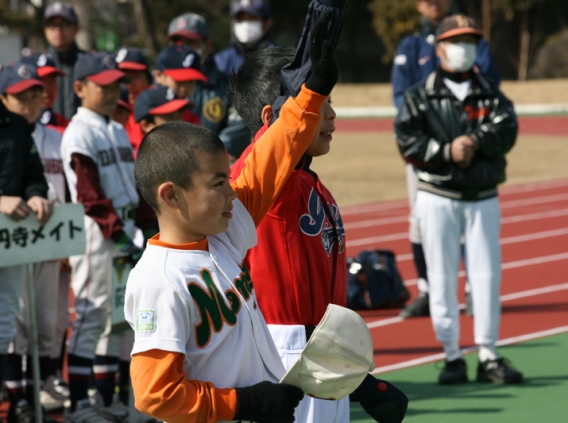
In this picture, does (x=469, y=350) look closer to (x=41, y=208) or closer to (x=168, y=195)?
(x=41, y=208)

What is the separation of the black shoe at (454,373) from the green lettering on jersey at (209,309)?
3989 mm

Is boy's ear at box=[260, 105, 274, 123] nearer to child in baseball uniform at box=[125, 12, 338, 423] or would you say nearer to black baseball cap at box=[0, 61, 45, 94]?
child in baseball uniform at box=[125, 12, 338, 423]

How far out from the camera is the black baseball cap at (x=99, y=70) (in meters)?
5.88

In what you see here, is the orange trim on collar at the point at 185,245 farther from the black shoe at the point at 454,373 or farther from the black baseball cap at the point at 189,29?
the black baseball cap at the point at 189,29

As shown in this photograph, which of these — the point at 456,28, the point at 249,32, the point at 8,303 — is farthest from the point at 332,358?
the point at 249,32

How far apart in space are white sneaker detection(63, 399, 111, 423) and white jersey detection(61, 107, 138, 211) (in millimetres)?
1190

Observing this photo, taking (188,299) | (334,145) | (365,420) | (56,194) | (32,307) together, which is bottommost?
(334,145)

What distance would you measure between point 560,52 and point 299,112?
37870 mm

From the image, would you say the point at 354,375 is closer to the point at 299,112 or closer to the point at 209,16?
the point at 299,112

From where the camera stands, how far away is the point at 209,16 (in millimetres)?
41875

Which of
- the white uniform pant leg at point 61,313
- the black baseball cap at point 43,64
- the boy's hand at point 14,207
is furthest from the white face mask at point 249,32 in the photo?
the boy's hand at point 14,207

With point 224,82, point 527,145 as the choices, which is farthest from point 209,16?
point 224,82

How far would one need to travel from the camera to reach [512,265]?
10305 mm

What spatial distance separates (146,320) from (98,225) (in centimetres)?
332
